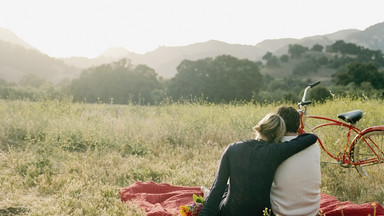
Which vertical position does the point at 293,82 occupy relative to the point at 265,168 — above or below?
below

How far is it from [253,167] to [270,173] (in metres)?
0.19

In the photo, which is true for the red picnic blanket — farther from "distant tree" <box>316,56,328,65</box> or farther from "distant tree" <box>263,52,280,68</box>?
"distant tree" <box>263,52,280,68</box>

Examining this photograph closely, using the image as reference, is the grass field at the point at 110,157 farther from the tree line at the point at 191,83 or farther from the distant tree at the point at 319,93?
the tree line at the point at 191,83

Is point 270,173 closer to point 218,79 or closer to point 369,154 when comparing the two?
point 369,154

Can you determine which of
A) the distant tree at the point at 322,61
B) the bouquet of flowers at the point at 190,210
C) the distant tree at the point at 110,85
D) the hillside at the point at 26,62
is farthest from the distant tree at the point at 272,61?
the bouquet of flowers at the point at 190,210

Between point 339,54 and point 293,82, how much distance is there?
141ft

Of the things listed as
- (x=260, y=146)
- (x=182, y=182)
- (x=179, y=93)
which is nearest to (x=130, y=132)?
(x=182, y=182)

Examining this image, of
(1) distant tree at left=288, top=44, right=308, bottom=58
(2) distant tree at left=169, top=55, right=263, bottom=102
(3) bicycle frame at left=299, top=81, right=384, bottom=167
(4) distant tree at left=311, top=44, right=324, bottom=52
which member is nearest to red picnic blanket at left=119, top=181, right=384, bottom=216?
(3) bicycle frame at left=299, top=81, right=384, bottom=167

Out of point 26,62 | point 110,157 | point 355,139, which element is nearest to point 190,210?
point 355,139

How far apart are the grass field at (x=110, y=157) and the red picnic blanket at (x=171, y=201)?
0.22 metres

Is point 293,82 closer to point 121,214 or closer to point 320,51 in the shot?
point 320,51

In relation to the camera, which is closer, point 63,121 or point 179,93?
point 63,121

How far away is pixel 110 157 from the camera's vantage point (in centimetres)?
705

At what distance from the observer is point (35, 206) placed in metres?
4.61
